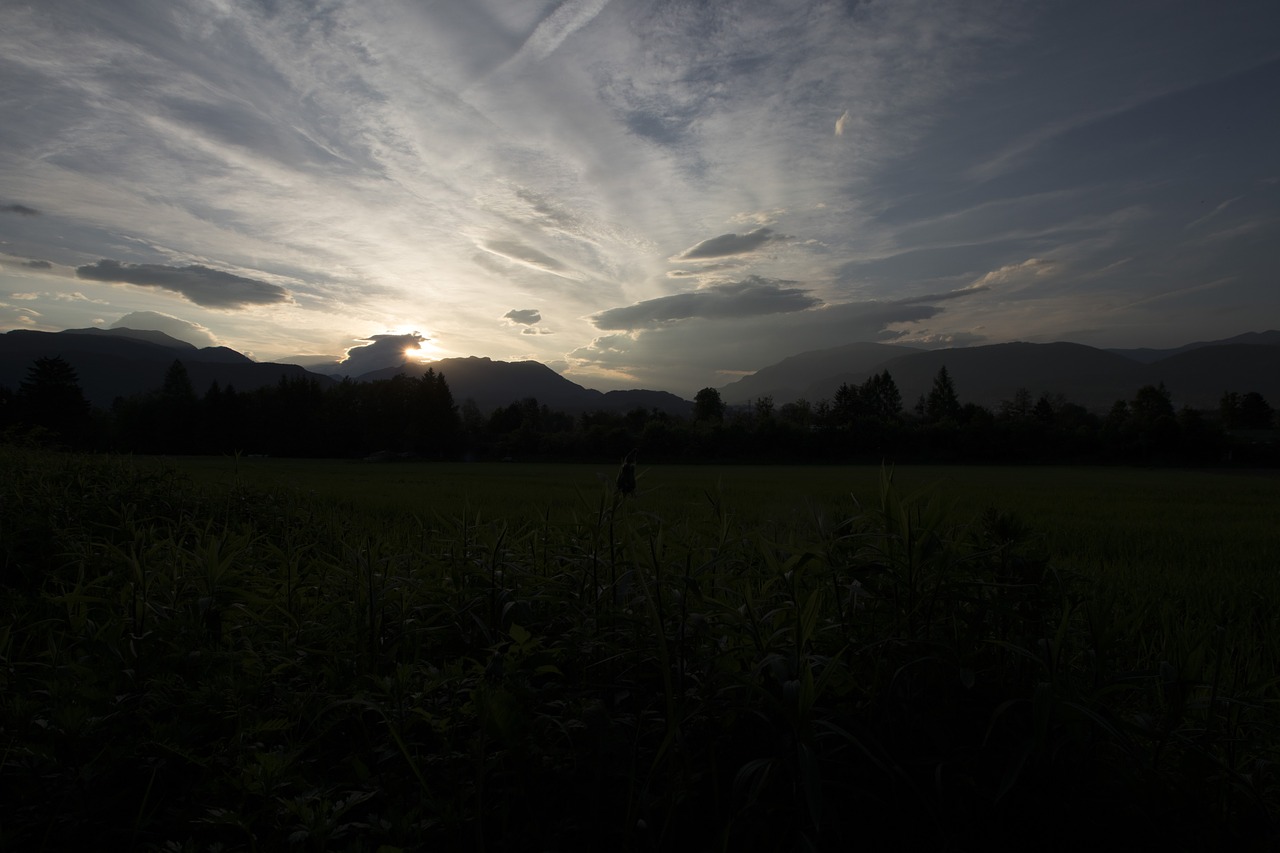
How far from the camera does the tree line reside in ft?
161

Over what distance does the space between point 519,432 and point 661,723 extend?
56.7m

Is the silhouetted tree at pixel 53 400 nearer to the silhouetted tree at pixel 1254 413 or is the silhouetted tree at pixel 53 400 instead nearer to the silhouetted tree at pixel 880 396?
the silhouetted tree at pixel 880 396

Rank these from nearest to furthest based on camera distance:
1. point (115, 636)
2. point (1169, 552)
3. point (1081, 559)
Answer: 1. point (115, 636)
2. point (1081, 559)
3. point (1169, 552)

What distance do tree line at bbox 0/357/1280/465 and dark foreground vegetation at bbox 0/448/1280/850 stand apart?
160 feet

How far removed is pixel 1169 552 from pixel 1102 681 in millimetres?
6926

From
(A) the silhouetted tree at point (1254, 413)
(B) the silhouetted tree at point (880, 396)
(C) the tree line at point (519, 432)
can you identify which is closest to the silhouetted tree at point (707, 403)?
(C) the tree line at point (519, 432)

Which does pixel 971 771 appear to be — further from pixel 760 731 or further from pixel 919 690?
pixel 760 731

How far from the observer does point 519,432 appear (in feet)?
188

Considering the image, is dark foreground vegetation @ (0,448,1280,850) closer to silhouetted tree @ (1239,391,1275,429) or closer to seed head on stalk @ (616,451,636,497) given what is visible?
seed head on stalk @ (616,451,636,497)

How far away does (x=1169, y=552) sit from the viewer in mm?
6961

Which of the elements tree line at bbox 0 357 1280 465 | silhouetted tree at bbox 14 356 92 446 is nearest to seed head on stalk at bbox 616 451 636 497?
tree line at bbox 0 357 1280 465

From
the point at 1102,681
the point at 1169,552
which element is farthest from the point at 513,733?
the point at 1169,552

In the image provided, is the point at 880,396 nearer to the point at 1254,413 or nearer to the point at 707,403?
the point at 707,403

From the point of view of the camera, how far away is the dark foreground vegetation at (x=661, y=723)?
4.90ft
